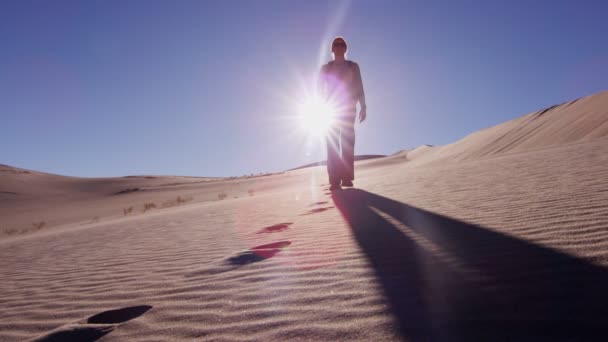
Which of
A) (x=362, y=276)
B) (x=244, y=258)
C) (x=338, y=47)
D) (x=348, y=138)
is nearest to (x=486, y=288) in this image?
(x=362, y=276)

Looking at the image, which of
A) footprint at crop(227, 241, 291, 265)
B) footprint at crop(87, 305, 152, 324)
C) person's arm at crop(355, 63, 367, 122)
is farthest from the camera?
person's arm at crop(355, 63, 367, 122)

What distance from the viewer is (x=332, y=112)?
6.80 m

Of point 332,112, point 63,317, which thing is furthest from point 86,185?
point 63,317

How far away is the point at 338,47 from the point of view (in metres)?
6.53

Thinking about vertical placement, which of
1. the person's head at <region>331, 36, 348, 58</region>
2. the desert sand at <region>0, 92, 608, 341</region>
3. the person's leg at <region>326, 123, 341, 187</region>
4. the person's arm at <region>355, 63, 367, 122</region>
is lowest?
Answer: the desert sand at <region>0, 92, 608, 341</region>

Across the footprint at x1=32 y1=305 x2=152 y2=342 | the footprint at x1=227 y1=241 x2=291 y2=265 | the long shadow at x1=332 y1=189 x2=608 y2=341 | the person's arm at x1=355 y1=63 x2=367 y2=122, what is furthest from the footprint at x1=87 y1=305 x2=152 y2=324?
the person's arm at x1=355 y1=63 x2=367 y2=122

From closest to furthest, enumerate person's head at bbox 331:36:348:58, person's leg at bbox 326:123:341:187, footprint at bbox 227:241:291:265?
1. footprint at bbox 227:241:291:265
2. person's head at bbox 331:36:348:58
3. person's leg at bbox 326:123:341:187

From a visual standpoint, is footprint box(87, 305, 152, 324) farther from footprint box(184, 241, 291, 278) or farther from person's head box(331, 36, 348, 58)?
person's head box(331, 36, 348, 58)

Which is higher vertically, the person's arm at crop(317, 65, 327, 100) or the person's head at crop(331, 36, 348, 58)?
the person's head at crop(331, 36, 348, 58)

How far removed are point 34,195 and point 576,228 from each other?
1273 inches

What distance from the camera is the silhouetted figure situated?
6535mm

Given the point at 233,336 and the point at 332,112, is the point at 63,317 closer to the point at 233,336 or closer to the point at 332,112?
the point at 233,336

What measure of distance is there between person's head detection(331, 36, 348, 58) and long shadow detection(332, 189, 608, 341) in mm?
4450

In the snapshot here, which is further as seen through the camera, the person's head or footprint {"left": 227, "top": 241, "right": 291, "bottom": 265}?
the person's head
